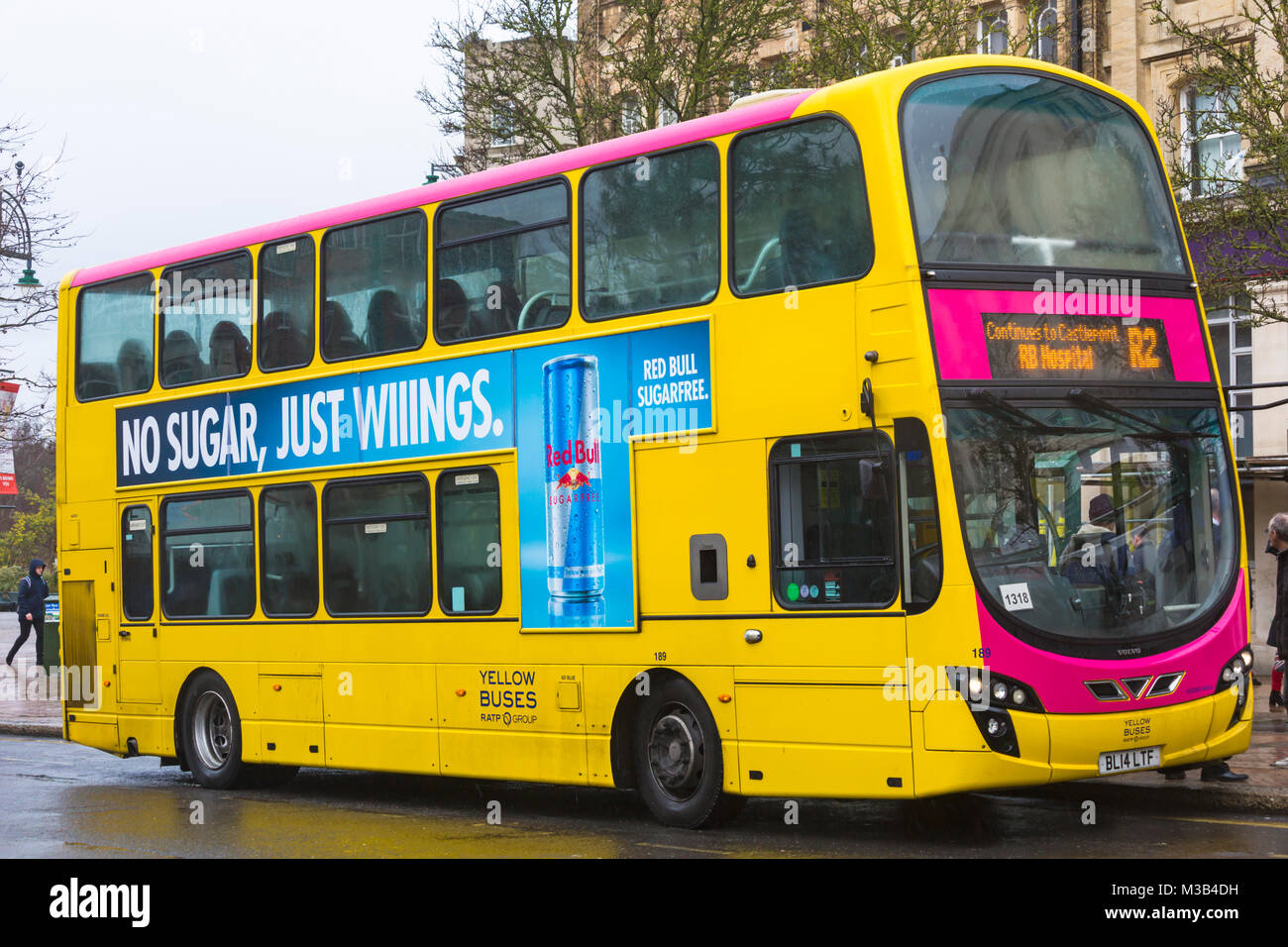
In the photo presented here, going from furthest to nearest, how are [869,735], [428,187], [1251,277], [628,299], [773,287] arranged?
[1251,277] → [428,187] → [628,299] → [773,287] → [869,735]

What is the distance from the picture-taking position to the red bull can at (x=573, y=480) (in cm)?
1237

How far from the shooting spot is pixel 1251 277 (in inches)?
756

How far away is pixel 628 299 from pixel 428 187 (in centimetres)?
263

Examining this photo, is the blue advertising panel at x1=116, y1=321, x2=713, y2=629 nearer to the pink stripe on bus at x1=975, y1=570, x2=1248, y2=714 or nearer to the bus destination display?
the bus destination display

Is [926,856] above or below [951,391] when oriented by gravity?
below

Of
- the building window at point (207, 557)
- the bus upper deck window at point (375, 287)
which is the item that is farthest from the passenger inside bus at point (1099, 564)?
the building window at point (207, 557)

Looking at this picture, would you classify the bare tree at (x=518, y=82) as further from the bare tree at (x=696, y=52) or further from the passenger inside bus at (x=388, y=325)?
the passenger inside bus at (x=388, y=325)

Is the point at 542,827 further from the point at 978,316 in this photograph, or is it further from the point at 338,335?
the point at 978,316

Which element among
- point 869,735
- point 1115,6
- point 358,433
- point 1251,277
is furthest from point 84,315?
point 1115,6

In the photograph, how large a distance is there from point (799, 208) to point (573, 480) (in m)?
2.65

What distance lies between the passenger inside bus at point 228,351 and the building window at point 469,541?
299 cm

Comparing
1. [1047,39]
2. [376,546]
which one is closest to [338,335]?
[376,546]

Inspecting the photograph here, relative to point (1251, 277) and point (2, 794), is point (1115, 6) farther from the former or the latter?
point (2, 794)

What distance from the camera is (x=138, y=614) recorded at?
55.5 feet
